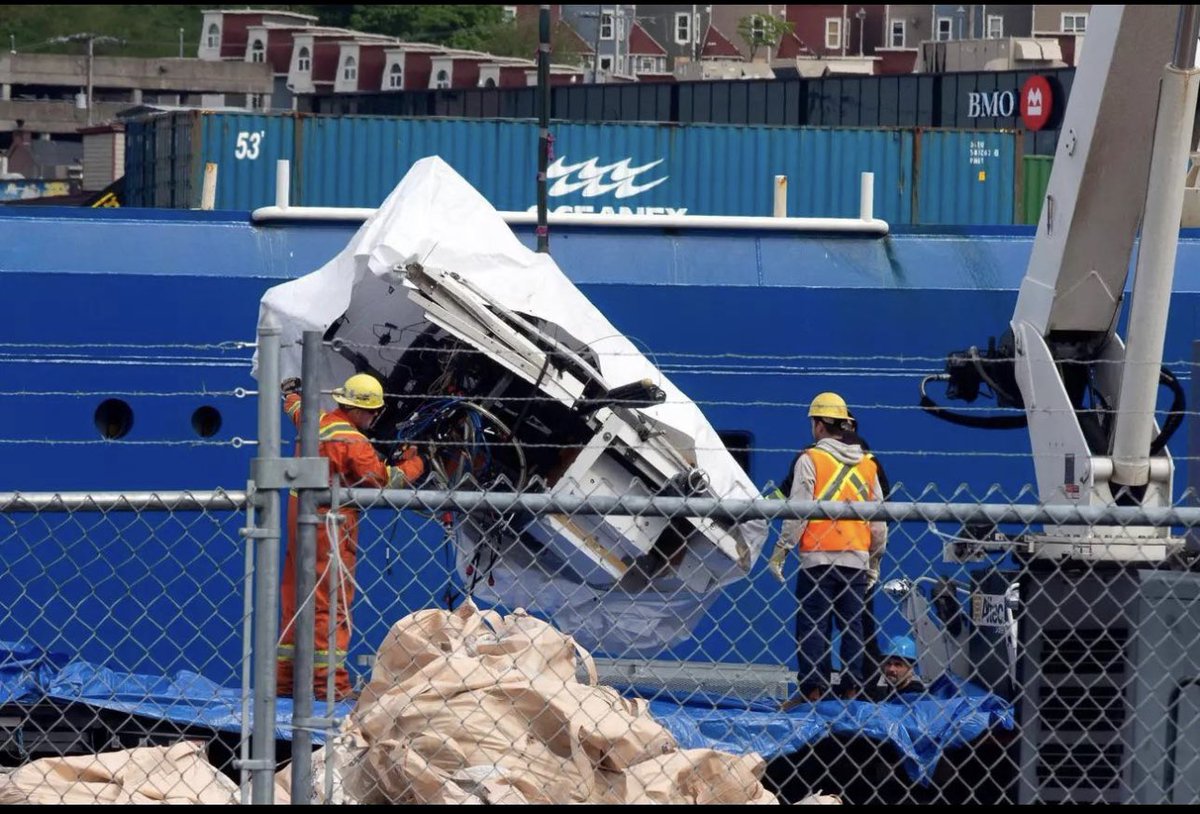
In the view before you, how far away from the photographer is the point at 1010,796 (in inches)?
256

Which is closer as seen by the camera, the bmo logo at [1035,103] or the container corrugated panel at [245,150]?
the container corrugated panel at [245,150]

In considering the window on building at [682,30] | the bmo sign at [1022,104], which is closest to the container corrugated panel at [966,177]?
the bmo sign at [1022,104]

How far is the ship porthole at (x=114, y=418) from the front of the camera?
10.7m

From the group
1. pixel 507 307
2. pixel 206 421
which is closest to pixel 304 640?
pixel 507 307

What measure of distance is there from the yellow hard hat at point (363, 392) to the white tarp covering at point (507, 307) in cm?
25

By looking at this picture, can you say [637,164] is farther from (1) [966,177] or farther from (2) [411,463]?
(2) [411,463]

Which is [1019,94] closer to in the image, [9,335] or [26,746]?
[9,335]

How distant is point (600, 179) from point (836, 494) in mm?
9691

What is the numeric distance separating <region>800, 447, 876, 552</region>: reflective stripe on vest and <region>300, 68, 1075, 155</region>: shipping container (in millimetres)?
20062

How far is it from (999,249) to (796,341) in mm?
1562

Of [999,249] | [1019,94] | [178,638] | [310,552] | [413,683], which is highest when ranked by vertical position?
[1019,94]

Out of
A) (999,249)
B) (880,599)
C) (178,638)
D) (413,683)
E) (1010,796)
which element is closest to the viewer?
(413,683)

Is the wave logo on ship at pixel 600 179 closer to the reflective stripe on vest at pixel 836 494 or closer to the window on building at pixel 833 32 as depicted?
the reflective stripe on vest at pixel 836 494

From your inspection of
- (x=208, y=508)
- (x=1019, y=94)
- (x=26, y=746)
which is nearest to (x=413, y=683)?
(x=208, y=508)
